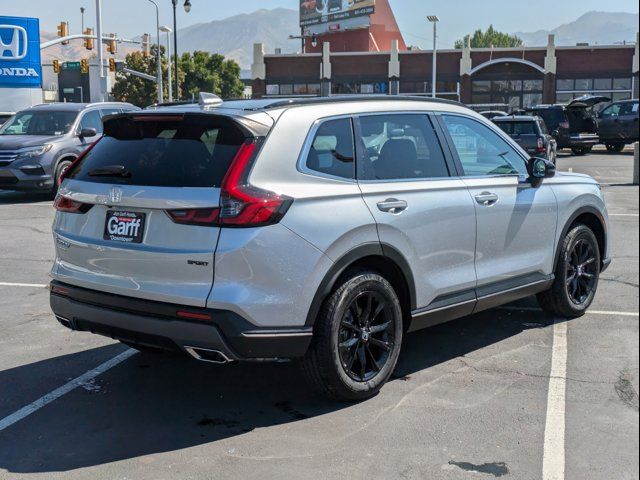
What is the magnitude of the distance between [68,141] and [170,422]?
11650 mm

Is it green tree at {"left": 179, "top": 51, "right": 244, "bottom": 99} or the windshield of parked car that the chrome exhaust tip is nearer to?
the windshield of parked car

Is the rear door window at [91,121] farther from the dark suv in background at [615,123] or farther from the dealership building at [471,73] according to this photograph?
the dealership building at [471,73]

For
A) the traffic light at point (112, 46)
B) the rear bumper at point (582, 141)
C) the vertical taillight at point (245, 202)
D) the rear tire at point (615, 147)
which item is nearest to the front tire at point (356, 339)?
the vertical taillight at point (245, 202)

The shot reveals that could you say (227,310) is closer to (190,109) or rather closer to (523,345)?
(190,109)

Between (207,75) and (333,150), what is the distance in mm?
71120

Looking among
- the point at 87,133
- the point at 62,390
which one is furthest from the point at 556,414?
A: the point at 87,133

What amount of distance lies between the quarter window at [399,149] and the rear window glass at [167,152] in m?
0.92

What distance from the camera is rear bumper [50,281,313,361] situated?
4.01 m

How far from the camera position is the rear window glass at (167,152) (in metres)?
4.20

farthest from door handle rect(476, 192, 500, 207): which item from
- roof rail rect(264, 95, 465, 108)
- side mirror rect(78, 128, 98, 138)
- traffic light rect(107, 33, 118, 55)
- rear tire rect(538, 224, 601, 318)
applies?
traffic light rect(107, 33, 118, 55)

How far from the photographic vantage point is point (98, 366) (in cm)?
541

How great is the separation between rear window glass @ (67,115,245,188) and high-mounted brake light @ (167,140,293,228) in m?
0.09

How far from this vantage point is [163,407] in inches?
183

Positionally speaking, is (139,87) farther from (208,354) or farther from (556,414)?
(556,414)
